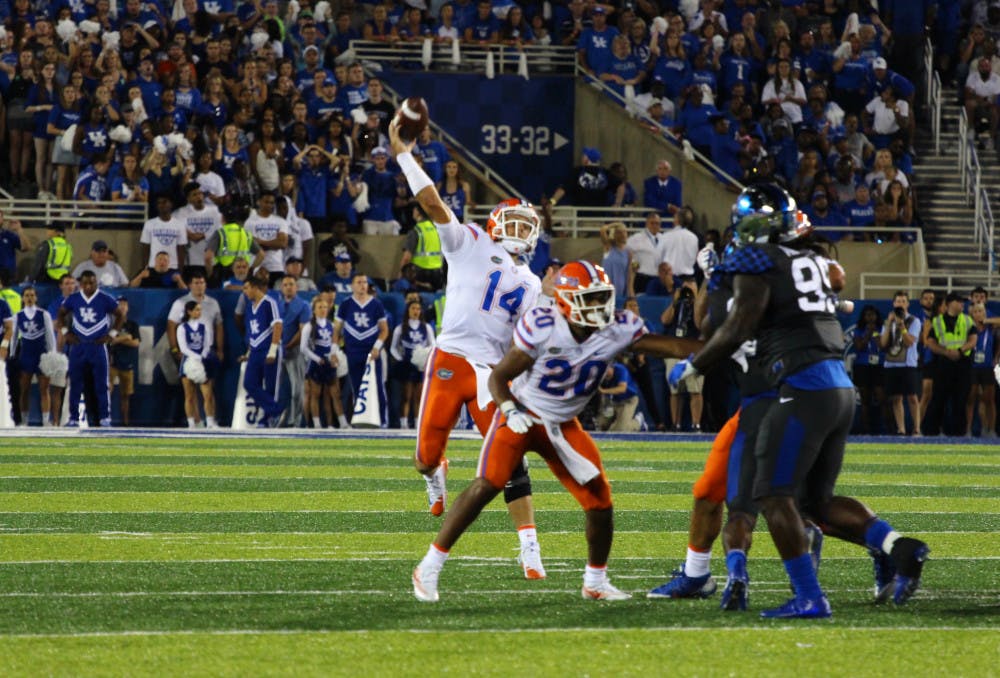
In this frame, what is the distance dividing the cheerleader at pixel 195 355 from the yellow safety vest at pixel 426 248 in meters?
2.25

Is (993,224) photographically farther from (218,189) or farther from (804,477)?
(804,477)

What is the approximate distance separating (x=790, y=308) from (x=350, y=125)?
44.3 ft

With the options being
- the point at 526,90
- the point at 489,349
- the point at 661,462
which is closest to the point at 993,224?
the point at 526,90

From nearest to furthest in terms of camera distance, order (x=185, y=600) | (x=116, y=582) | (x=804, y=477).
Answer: (x=804, y=477) → (x=185, y=600) → (x=116, y=582)

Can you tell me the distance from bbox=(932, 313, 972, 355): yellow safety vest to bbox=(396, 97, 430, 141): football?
35.8 ft

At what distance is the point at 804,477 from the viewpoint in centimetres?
584

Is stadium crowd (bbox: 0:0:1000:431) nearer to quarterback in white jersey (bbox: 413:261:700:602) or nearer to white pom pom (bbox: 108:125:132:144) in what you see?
white pom pom (bbox: 108:125:132:144)

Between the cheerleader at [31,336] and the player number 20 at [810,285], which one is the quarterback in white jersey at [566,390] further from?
the cheerleader at [31,336]

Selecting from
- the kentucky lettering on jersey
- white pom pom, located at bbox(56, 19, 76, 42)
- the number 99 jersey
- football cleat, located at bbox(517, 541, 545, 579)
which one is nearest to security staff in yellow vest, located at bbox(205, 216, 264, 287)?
the kentucky lettering on jersey

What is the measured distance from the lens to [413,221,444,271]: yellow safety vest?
1752 centimetres

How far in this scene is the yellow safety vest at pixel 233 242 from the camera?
17.2 m

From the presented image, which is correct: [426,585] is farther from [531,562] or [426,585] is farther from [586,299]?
[586,299]

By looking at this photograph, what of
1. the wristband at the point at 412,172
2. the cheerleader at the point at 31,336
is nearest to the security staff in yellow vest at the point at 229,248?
the cheerleader at the point at 31,336

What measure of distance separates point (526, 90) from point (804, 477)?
53.1 feet
